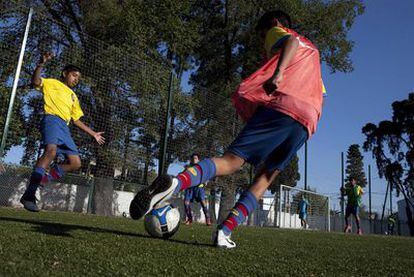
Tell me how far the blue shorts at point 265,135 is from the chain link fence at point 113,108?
22.4 feet

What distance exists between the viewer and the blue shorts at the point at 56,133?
16.2 ft

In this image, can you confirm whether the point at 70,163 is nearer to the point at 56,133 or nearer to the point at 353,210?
the point at 56,133

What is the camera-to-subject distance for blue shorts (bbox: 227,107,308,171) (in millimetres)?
3098

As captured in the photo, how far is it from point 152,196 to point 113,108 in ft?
30.4

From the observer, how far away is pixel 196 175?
2.97 m

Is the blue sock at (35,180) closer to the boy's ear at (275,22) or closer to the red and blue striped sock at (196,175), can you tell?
the red and blue striped sock at (196,175)

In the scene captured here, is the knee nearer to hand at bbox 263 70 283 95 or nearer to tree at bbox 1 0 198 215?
hand at bbox 263 70 283 95

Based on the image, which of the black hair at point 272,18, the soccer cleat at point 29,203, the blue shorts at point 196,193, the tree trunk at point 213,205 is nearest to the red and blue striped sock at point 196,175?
the black hair at point 272,18

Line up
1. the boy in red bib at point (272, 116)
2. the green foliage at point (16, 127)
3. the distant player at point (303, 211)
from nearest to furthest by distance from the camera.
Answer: the boy in red bib at point (272, 116) → the green foliage at point (16, 127) → the distant player at point (303, 211)

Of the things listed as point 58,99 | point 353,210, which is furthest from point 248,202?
point 353,210

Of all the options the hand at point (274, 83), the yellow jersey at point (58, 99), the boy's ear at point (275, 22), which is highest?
the boy's ear at point (275, 22)

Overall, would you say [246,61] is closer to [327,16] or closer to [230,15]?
[230,15]

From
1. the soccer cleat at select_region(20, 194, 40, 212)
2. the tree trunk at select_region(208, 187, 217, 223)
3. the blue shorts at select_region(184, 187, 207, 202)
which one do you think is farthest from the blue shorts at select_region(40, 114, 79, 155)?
the tree trunk at select_region(208, 187, 217, 223)

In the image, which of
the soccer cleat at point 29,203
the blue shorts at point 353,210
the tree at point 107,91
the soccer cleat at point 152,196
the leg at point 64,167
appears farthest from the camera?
the blue shorts at point 353,210
